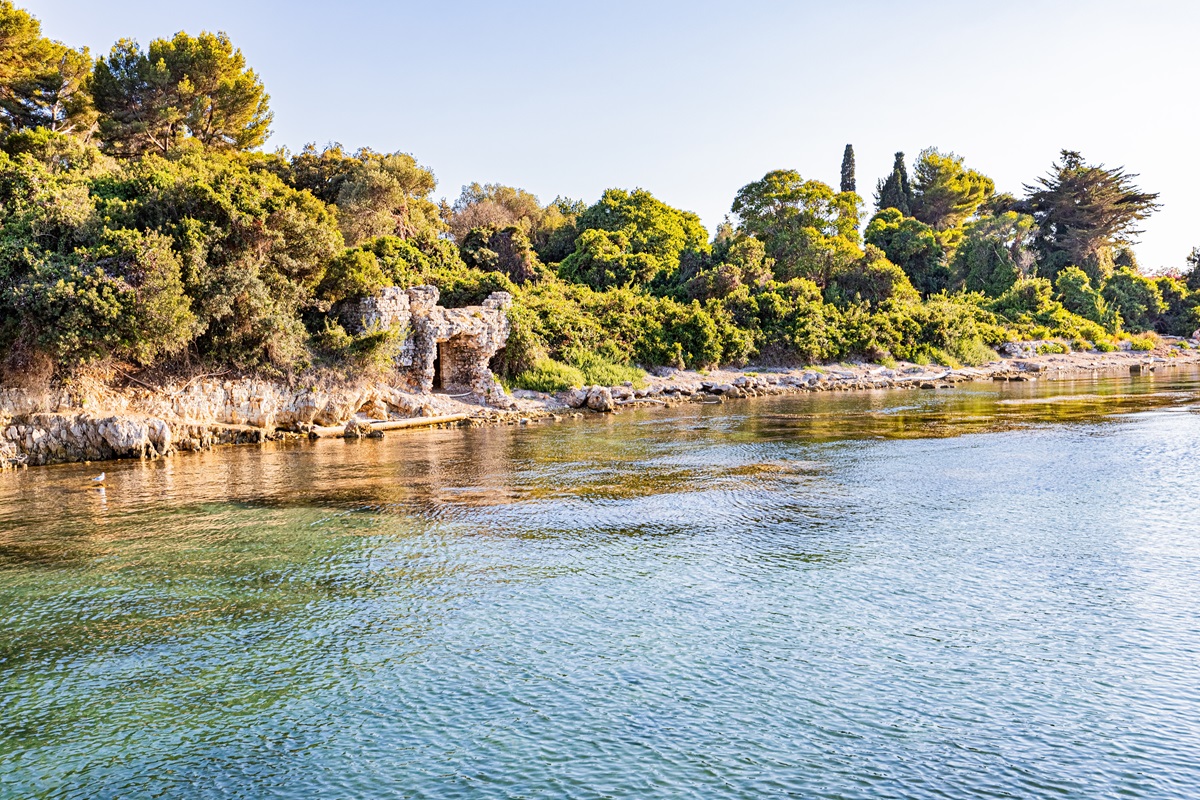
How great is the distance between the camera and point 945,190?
301 feet

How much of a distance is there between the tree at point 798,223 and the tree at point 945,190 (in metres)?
23.1

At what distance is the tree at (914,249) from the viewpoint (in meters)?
80.6

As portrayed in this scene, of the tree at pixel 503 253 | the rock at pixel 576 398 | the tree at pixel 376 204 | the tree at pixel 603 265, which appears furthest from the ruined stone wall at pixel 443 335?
the tree at pixel 603 265

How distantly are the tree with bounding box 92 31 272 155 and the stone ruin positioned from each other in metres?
20.7

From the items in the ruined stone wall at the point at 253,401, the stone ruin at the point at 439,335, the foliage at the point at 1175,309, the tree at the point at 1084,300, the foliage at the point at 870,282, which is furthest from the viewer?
the foliage at the point at 1175,309

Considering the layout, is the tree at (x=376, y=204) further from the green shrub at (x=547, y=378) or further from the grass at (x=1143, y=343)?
the grass at (x=1143, y=343)

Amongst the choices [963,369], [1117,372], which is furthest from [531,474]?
[1117,372]

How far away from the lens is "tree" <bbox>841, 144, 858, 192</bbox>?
3782 inches

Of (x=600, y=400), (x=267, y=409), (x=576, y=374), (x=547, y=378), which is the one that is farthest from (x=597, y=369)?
(x=267, y=409)

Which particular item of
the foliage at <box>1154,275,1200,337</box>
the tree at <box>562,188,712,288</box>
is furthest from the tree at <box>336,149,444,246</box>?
the foliage at <box>1154,275,1200,337</box>

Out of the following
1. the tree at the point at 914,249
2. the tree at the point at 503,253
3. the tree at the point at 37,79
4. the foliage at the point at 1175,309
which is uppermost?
the tree at the point at 37,79

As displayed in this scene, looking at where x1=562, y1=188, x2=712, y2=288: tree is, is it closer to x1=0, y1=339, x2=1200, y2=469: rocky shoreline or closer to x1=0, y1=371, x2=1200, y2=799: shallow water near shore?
x1=0, y1=339, x2=1200, y2=469: rocky shoreline

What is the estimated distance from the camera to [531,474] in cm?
2327

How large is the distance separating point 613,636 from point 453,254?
1786 inches
